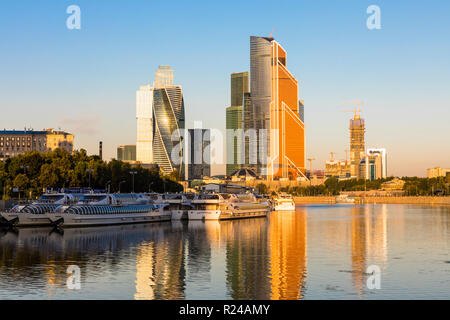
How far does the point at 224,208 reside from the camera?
443 feet

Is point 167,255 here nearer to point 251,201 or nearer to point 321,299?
point 321,299

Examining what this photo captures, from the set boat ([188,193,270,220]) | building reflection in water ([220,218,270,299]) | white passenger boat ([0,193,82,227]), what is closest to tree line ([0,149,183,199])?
boat ([188,193,270,220])

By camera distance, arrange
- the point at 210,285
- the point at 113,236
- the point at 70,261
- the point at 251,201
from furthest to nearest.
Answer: the point at 251,201, the point at 113,236, the point at 70,261, the point at 210,285

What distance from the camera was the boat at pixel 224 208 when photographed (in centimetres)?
12816

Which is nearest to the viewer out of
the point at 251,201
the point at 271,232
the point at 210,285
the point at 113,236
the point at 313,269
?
the point at 210,285

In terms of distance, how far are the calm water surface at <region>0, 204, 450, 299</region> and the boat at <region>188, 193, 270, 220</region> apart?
3433cm

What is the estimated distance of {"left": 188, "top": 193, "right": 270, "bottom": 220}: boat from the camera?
420ft

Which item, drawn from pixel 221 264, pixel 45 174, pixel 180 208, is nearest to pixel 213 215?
pixel 180 208

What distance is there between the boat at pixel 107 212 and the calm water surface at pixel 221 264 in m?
6.37

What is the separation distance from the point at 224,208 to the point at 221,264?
253 feet

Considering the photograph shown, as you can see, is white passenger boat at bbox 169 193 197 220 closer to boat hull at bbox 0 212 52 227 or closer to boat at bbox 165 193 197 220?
boat at bbox 165 193 197 220
